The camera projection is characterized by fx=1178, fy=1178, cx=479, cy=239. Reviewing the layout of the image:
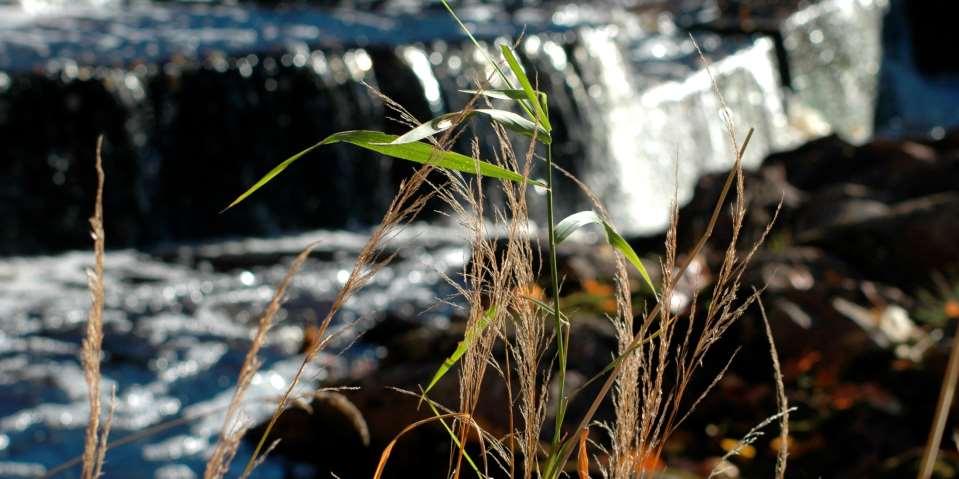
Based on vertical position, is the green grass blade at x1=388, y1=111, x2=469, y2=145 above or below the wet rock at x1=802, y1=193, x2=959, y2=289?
above

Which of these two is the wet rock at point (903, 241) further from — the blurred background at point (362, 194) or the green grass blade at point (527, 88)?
the green grass blade at point (527, 88)

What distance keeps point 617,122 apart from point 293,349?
5627 mm

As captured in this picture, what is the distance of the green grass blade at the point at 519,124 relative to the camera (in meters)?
1.13

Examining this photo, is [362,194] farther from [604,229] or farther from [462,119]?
[462,119]

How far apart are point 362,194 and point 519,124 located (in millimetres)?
8284

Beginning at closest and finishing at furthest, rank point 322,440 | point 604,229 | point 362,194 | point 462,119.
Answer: point 462,119
point 604,229
point 322,440
point 362,194

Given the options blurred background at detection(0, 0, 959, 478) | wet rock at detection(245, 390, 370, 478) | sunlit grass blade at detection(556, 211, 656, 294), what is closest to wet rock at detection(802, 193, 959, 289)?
blurred background at detection(0, 0, 959, 478)

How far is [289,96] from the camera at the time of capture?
9.19 metres

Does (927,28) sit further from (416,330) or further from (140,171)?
(416,330)

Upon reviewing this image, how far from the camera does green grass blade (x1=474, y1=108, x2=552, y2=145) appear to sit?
1130mm

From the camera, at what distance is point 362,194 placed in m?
9.38

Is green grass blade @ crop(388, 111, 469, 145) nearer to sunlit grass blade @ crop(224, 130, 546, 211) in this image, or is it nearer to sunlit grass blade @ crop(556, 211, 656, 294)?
sunlit grass blade @ crop(224, 130, 546, 211)

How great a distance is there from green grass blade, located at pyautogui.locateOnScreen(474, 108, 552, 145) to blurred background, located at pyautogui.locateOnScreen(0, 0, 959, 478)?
574 mm

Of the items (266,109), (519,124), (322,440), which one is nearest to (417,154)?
(519,124)
